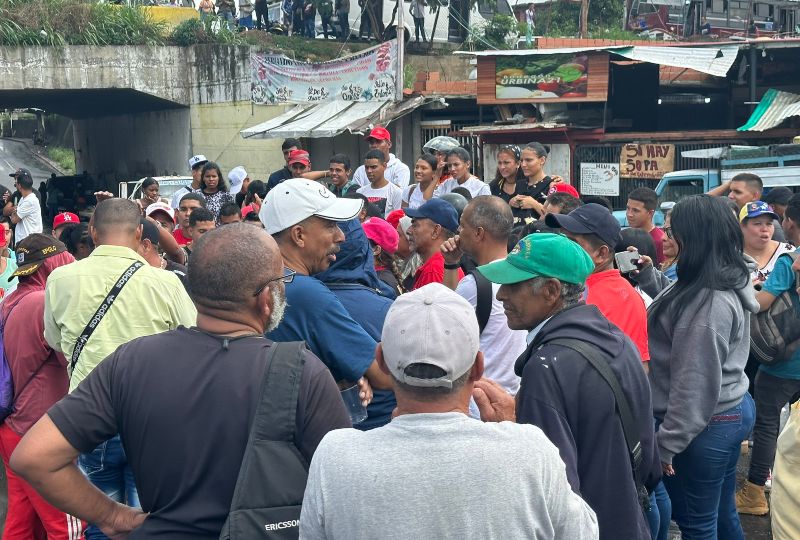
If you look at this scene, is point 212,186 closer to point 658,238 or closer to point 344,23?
point 658,238

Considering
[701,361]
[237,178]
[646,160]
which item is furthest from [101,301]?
[646,160]

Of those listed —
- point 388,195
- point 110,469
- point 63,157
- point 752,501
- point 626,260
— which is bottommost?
point 63,157

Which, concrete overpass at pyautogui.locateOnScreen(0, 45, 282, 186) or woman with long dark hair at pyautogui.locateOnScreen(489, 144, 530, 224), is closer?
woman with long dark hair at pyautogui.locateOnScreen(489, 144, 530, 224)

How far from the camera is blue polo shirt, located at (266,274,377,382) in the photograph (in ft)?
9.91

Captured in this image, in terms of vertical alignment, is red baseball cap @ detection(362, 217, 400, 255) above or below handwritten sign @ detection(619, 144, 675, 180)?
above

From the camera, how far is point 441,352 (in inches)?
78.2

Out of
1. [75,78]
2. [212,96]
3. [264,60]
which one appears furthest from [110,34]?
[264,60]

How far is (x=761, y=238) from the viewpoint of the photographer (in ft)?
19.3

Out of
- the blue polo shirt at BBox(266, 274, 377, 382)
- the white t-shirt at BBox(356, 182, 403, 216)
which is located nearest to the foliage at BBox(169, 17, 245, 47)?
the white t-shirt at BBox(356, 182, 403, 216)

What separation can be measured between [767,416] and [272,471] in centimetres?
413

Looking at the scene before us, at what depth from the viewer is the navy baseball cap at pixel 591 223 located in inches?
153

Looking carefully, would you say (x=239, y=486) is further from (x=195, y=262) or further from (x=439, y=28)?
(x=439, y=28)

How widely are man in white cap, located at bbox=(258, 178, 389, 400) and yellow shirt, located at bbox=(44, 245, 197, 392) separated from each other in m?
0.98

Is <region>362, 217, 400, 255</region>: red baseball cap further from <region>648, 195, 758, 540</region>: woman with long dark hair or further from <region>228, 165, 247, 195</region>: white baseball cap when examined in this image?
<region>228, 165, 247, 195</region>: white baseball cap
